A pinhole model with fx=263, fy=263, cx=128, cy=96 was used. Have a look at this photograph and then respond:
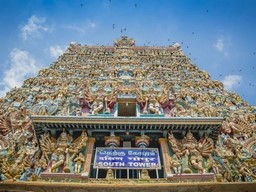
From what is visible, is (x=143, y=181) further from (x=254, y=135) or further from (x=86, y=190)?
(x=254, y=135)

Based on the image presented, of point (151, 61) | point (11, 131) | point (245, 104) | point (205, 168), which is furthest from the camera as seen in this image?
point (151, 61)

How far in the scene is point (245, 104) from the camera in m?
15.1

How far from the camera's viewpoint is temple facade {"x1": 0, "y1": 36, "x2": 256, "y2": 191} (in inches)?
368

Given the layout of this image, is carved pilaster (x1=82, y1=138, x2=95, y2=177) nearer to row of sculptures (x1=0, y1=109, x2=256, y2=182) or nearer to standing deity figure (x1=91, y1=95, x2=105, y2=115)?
row of sculptures (x1=0, y1=109, x2=256, y2=182)

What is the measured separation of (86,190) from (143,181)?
1.96 m

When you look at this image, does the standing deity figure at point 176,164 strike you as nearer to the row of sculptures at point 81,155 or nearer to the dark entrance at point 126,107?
the row of sculptures at point 81,155

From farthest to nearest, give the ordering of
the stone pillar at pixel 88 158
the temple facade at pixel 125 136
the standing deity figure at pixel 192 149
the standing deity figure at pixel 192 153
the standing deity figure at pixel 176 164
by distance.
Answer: the standing deity figure at pixel 192 149
the standing deity figure at pixel 192 153
the standing deity figure at pixel 176 164
the stone pillar at pixel 88 158
the temple facade at pixel 125 136

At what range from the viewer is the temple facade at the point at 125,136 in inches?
368

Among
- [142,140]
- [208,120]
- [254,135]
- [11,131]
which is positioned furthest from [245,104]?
[11,131]

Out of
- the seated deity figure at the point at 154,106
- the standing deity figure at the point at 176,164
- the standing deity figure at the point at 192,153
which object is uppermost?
the seated deity figure at the point at 154,106

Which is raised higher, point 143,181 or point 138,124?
point 138,124

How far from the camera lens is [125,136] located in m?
11.2

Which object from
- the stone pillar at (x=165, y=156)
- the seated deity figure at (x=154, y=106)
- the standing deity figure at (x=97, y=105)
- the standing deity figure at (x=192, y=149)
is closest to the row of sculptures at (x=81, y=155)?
the standing deity figure at (x=192, y=149)

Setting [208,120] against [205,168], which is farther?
[208,120]
